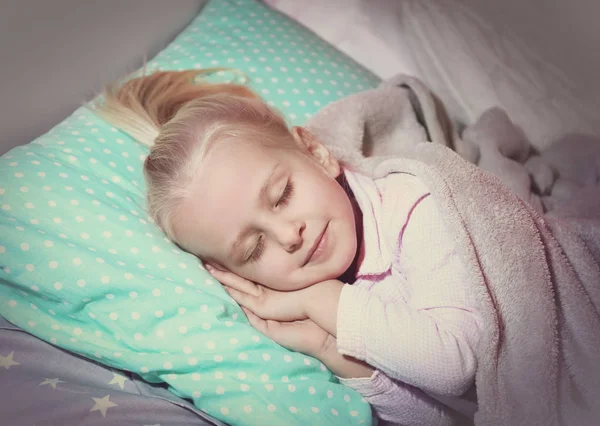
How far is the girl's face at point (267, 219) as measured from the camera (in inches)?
29.4

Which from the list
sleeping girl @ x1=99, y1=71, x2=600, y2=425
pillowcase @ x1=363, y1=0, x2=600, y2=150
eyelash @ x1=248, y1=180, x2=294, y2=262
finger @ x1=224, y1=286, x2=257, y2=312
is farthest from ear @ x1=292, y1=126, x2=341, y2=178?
pillowcase @ x1=363, y1=0, x2=600, y2=150

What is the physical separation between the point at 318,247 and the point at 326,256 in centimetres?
2

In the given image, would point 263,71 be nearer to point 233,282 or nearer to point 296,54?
point 296,54

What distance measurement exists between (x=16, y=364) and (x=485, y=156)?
861 millimetres

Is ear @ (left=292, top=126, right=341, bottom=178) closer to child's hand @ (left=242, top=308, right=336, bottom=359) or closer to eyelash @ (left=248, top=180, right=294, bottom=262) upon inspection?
eyelash @ (left=248, top=180, right=294, bottom=262)

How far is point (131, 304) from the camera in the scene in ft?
2.49

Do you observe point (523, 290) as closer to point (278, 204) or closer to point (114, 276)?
point (278, 204)

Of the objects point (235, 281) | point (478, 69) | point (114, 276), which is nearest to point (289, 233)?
point (235, 281)

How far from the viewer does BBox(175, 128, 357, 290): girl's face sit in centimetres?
75

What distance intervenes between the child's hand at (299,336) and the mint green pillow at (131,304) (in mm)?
14

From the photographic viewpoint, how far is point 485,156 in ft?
3.44

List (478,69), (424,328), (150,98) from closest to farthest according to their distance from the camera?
1. (424,328)
2. (150,98)
3. (478,69)

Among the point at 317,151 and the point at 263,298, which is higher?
the point at 317,151

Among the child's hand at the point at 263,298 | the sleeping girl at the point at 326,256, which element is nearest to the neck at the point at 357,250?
the sleeping girl at the point at 326,256
